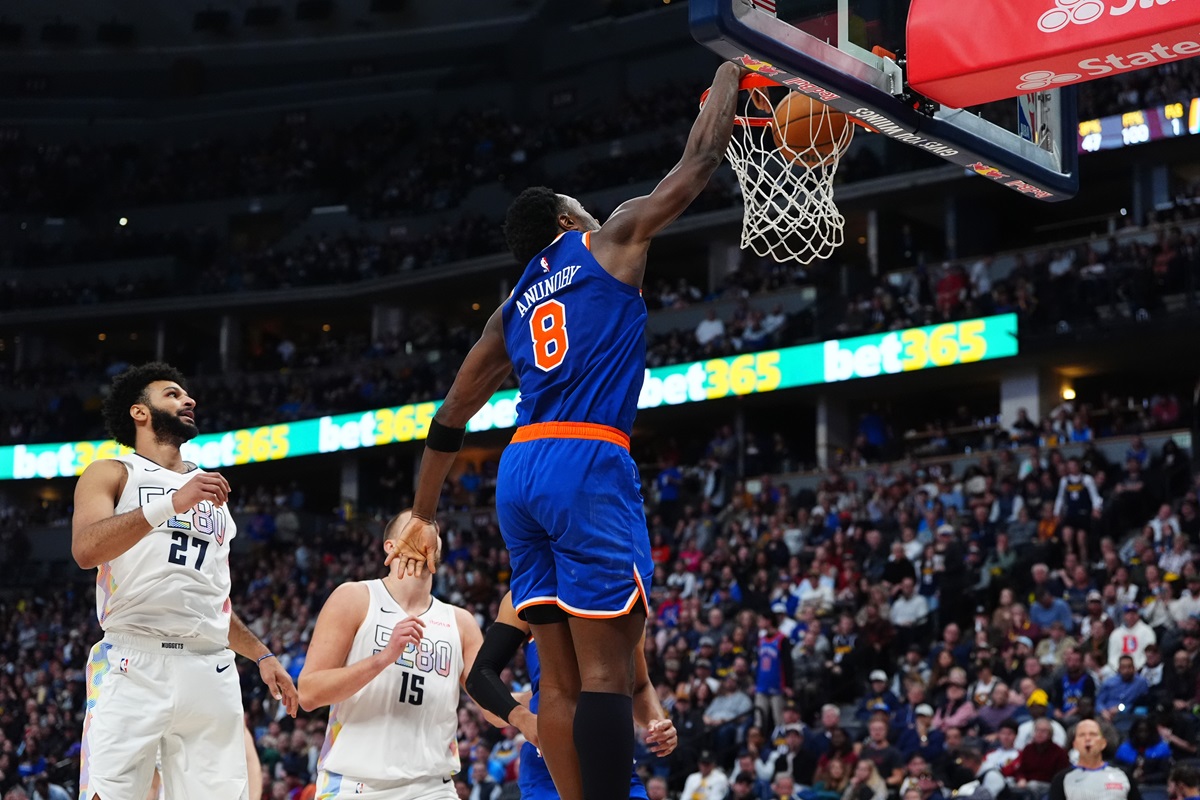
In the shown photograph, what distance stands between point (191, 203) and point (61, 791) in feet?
86.9

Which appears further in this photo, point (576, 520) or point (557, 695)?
point (557, 695)

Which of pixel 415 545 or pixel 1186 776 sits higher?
pixel 415 545

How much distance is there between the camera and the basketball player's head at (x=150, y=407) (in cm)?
605

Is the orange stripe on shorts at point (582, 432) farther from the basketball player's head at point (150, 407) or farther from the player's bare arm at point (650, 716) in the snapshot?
the basketball player's head at point (150, 407)

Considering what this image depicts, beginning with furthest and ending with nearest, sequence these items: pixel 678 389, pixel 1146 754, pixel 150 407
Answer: pixel 678 389, pixel 1146 754, pixel 150 407

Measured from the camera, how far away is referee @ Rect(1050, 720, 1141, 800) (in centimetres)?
1042

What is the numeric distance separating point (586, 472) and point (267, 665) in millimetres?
2333

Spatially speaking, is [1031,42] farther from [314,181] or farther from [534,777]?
[314,181]

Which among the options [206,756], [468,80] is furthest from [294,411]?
[206,756]

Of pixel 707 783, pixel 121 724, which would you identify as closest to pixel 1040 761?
pixel 707 783

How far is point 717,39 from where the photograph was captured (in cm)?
489

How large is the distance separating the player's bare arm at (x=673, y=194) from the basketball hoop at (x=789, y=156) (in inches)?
45.4

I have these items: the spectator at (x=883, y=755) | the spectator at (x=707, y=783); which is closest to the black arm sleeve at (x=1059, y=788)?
the spectator at (x=883, y=755)

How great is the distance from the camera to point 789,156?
20.2 ft
